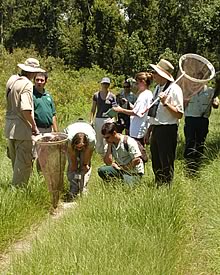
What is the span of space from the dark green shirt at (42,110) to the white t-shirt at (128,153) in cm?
126

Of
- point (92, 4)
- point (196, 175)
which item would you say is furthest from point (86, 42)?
→ point (196, 175)

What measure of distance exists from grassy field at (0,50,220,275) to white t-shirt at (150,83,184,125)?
0.70 metres

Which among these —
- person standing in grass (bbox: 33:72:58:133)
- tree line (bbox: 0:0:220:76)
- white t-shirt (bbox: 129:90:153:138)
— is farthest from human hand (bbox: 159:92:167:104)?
tree line (bbox: 0:0:220:76)

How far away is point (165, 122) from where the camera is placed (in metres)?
5.86

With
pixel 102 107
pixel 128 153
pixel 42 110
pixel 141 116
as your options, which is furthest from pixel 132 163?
pixel 102 107

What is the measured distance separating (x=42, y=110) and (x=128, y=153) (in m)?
1.55

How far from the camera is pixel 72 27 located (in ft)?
132

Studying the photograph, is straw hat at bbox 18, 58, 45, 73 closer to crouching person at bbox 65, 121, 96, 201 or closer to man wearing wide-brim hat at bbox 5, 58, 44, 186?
man wearing wide-brim hat at bbox 5, 58, 44, 186

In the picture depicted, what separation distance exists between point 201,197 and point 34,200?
1.95 metres

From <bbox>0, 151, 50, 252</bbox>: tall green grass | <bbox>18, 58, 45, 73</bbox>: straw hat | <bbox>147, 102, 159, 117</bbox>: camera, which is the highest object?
<bbox>18, 58, 45, 73</bbox>: straw hat

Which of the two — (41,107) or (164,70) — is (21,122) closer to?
(41,107)

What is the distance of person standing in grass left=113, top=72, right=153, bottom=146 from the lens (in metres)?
7.04

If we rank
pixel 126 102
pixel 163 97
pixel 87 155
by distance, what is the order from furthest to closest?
1. pixel 126 102
2. pixel 87 155
3. pixel 163 97

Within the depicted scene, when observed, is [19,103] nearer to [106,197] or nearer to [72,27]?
[106,197]
